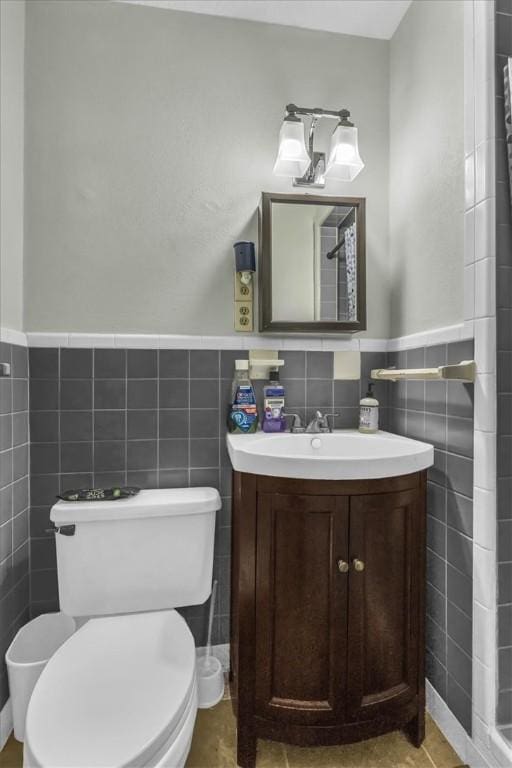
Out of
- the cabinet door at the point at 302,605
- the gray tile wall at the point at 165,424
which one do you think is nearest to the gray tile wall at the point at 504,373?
the gray tile wall at the point at 165,424

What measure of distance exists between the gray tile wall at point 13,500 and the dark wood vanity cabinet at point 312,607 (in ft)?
2.50

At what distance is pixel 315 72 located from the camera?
1.59m

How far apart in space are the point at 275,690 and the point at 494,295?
50.4 inches

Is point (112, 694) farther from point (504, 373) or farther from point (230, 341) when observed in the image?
point (504, 373)

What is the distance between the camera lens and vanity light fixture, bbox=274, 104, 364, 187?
1.42 metres

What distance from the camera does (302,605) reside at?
111 cm

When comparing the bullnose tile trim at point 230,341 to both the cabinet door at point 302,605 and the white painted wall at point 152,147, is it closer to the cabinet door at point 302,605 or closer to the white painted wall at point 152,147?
the white painted wall at point 152,147

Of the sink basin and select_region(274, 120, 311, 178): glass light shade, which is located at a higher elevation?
select_region(274, 120, 311, 178): glass light shade

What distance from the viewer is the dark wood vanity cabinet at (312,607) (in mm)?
1097

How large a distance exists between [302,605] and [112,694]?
512 millimetres

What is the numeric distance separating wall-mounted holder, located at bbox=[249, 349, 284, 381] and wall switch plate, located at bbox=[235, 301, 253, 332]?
10 centimetres

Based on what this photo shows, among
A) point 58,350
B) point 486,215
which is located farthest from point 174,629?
point 486,215

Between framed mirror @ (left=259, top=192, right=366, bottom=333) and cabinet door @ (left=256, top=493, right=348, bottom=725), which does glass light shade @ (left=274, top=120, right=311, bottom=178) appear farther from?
cabinet door @ (left=256, top=493, right=348, bottom=725)

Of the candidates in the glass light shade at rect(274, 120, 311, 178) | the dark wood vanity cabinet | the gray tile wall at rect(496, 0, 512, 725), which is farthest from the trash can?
the glass light shade at rect(274, 120, 311, 178)
